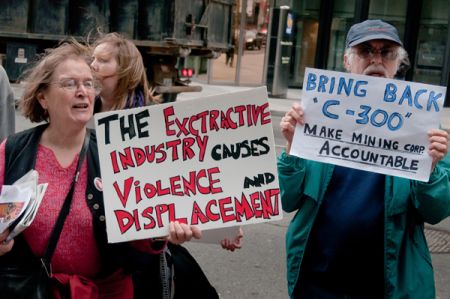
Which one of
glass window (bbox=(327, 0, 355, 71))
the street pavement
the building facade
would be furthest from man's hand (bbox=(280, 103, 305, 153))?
glass window (bbox=(327, 0, 355, 71))

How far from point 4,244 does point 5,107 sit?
1.73 metres

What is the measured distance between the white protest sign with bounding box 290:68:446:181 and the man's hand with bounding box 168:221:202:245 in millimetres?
436

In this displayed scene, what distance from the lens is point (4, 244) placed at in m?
2.10

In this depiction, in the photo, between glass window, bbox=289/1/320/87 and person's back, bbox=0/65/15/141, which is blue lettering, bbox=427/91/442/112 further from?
glass window, bbox=289/1/320/87

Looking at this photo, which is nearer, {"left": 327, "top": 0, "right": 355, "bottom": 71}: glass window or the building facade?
the building facade

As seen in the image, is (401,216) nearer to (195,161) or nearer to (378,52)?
(378,52)

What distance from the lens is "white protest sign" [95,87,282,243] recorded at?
2.26 meters

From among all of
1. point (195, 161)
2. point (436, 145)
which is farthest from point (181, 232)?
point (436, 145)

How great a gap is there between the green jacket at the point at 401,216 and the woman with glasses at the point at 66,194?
42 cm

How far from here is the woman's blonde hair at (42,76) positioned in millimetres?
2348

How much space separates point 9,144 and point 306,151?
1.03 m

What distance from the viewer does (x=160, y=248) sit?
2.36 m

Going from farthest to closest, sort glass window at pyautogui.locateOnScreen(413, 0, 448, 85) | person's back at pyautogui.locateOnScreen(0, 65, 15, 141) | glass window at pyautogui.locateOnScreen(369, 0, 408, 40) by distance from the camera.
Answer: glass window at pyautogui.locateOnScreen(369, 0, 408, 40) → glass window at pyautogui.locateOnScreen(413, 0, 448, 85) → person's back at pyautogui.locateOnScreen(0, 65, 15, 141)

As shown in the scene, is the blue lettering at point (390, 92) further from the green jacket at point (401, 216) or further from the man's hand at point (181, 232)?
the man's hand at point (181, 232)
